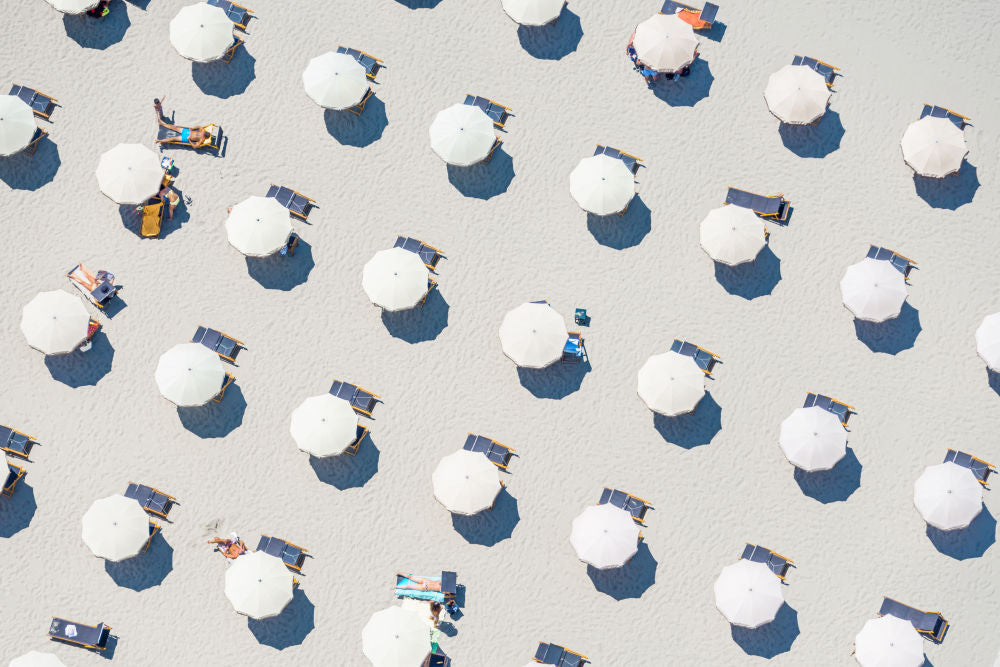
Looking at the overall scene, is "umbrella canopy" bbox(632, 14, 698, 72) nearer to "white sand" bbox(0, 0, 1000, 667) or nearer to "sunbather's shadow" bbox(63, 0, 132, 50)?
"white sand" bbox(0, 0, 1000, 667)

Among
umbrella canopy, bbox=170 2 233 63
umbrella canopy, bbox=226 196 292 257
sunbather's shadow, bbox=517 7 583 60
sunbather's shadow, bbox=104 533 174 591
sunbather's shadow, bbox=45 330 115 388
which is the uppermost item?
sunbather's shadow, bbox=517 7 583 60

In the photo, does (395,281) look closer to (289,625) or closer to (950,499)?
(289,625)

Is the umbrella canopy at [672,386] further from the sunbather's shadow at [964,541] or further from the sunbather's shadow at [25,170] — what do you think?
the sunbather's shadow at [25,170]

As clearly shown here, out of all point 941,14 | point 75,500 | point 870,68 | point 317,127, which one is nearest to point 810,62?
point 870,68

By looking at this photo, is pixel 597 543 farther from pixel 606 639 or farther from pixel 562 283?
pixel 562 283

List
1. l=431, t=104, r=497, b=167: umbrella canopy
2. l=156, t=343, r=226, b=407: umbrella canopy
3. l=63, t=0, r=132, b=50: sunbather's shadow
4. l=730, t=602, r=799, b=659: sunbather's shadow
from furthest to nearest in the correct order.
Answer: l=63, t=0, r=132, b=50: sunbather's shadow
l=431, t=104, r=497, b=167: umbrella canopy
l=730, t=602, r=799, b=659: sunbather's shadow
l=156, t=343, r=226, b=407: umbrella canopy

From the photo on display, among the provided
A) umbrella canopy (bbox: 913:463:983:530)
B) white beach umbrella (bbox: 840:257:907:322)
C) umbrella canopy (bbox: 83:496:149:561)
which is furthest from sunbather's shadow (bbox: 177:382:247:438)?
umbrella canopy (bbox: 913:463:983:530)

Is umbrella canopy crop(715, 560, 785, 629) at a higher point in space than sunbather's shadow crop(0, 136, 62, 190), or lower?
lower
